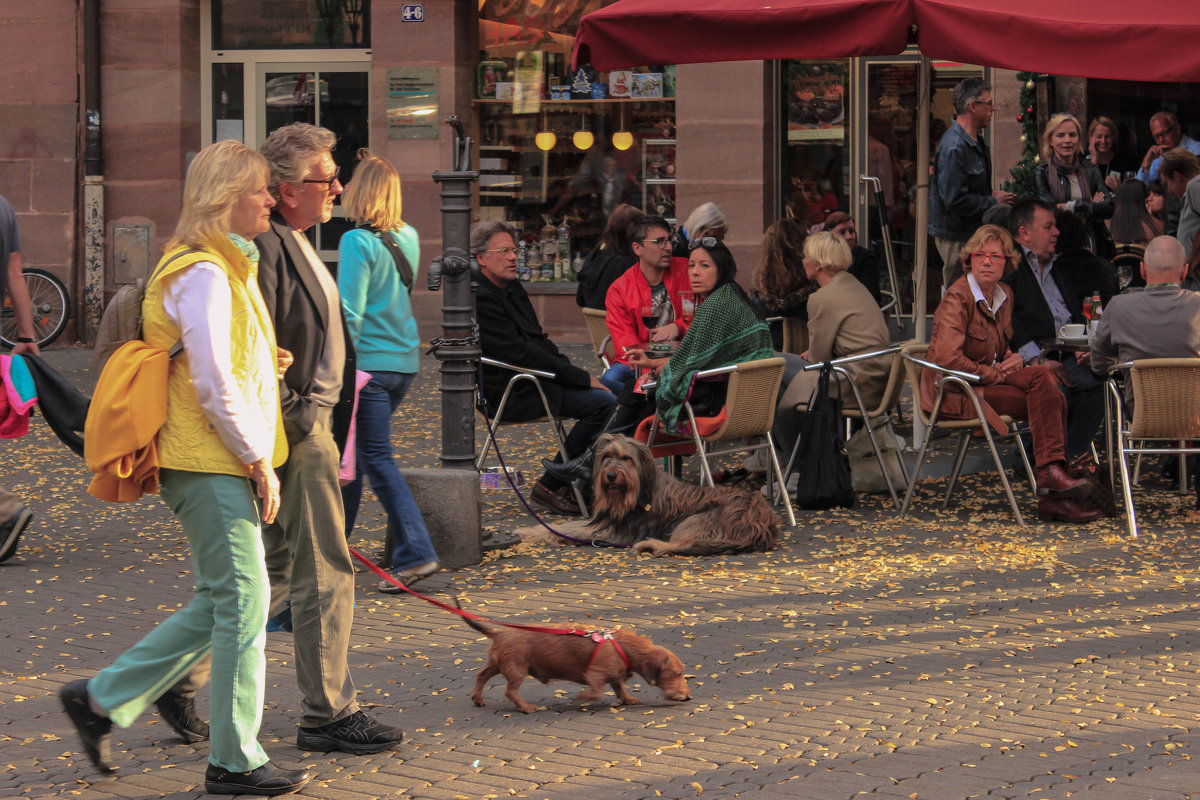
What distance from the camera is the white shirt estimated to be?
13.1ft

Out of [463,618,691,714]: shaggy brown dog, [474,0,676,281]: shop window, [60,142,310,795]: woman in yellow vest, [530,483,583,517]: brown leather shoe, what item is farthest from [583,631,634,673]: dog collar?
[474,0,676,281]: shop window

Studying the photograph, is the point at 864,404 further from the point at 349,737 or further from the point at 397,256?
the point at 349,737

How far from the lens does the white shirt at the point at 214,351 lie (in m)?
4.01

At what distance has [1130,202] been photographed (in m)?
11.5

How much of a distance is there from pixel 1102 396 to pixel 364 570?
14.2 ft

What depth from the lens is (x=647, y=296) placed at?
9.16 metres

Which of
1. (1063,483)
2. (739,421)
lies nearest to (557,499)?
(739,421)

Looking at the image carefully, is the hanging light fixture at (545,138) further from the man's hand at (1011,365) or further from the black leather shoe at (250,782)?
the black leather shoe at (250,782)

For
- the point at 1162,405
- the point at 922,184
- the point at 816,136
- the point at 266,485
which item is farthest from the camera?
the point at 816,136

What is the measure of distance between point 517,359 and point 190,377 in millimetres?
4633

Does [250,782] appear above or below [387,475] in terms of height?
below

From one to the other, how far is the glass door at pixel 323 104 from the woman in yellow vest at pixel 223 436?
1279 cm

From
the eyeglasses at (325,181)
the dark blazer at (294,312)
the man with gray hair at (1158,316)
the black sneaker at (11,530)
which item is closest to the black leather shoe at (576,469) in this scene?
the black sneaker at (11,530)

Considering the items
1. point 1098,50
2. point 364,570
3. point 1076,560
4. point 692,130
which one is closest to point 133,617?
point 364,570
